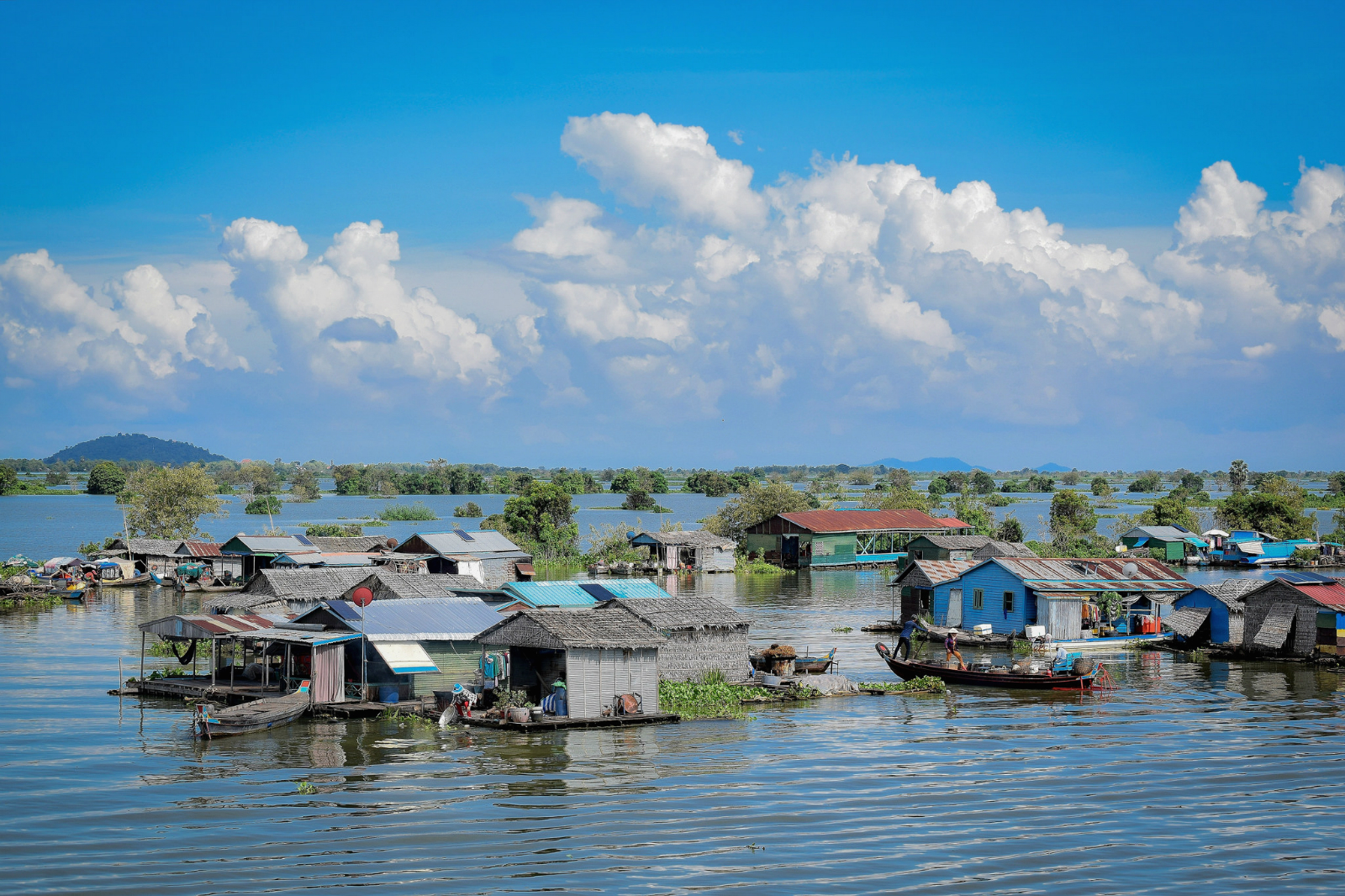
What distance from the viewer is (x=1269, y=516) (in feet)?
312

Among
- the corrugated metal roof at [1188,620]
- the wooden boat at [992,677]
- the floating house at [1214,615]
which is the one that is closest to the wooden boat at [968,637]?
the corrugated metal roof at [1188,620]

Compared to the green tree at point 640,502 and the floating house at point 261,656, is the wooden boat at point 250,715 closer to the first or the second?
the floating house at point 261,656

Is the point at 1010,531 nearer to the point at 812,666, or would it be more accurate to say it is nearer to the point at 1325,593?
the point at 1325,593

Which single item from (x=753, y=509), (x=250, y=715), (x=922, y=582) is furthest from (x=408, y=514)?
(x=250, y=715)

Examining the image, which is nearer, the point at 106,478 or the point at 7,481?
the point at 106,478

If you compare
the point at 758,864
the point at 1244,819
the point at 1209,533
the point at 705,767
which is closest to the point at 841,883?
the point at 758,864

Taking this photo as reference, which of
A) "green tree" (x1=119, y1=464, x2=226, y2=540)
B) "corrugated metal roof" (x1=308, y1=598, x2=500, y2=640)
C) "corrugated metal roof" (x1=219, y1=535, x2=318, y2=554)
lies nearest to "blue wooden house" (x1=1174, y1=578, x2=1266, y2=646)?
"corrugated metal roof" (x1=308, y1=598, x2=500, y2=640)

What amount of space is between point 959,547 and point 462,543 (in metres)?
31.4

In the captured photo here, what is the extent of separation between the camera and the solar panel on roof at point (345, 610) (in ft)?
104

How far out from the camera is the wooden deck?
27.9 meters

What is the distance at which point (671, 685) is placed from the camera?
31906 mm

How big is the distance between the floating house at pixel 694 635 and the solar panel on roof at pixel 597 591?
4146 millimetres

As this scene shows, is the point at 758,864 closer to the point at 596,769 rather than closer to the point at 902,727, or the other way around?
the point at 596,769

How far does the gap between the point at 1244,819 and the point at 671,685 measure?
14.4 m
